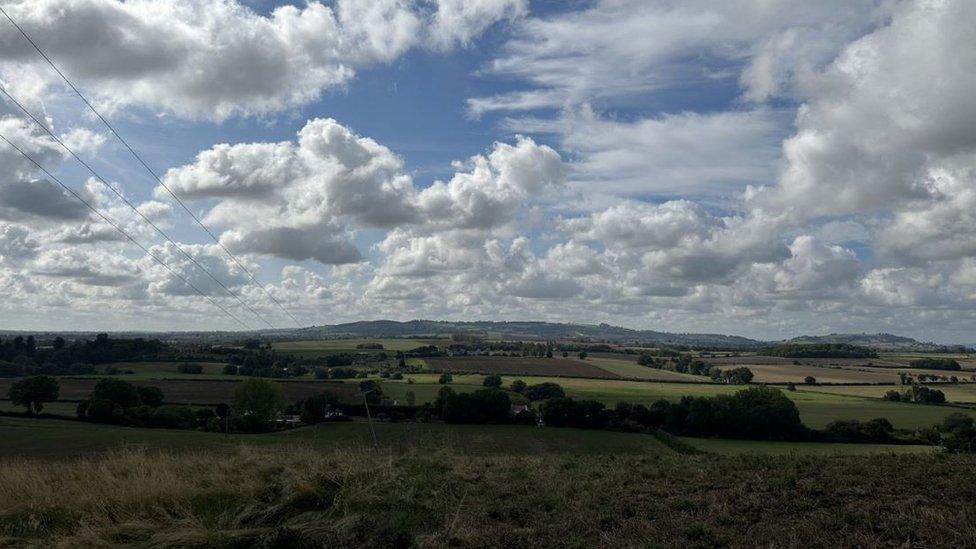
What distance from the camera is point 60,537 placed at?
891cm

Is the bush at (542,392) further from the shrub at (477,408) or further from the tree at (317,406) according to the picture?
the tree at (317,406)

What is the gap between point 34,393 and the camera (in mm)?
56688

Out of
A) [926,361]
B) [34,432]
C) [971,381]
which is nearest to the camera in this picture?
[34,432]

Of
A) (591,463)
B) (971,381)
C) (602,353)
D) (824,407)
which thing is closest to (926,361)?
(971,381)

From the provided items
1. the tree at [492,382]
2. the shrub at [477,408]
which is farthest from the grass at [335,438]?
the tree at [492,382]

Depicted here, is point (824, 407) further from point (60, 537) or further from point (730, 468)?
point (60, 537)

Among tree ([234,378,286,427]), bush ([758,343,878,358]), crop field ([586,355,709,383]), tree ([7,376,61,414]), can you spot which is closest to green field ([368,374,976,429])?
crop field ([586,355,709,383])

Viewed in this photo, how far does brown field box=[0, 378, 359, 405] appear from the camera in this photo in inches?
2418

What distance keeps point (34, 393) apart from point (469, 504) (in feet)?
198

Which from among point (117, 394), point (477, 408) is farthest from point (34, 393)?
point (477, 408)

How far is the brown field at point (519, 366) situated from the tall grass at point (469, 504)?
266ft

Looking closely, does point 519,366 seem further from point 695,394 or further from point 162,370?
point 162,370

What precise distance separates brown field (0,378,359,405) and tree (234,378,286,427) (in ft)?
8.23

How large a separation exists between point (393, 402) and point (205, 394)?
19.1 metres
